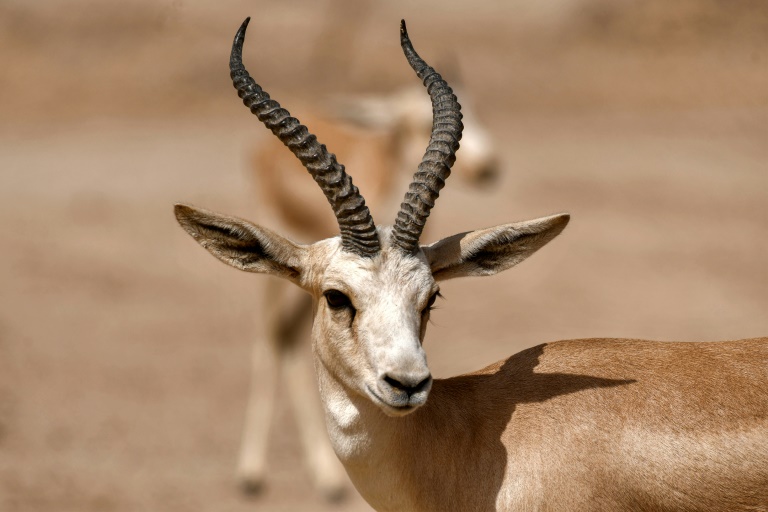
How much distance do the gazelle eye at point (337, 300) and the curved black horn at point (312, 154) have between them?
0.23m

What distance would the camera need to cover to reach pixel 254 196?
13.7 m

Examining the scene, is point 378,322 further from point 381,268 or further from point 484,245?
point 484,245

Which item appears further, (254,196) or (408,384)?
(254,196)

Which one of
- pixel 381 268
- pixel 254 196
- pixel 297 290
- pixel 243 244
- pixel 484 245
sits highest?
pixel 254 196

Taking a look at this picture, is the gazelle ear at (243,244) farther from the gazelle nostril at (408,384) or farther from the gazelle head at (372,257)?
the gazelle nostril at (408,384)

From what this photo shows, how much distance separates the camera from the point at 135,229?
62.4 ft

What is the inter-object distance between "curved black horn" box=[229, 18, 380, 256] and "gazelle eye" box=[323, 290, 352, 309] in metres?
0.23

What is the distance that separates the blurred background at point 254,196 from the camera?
12703 millimetres

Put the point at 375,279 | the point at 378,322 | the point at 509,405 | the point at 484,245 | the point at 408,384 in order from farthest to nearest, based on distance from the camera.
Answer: the point at 484,245
the point at 509,405
the point at 375,279
the point at 378,322
the point at 408,384

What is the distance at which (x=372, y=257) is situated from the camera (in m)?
Answer: 5.25

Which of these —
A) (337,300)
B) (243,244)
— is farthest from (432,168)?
(243,244)

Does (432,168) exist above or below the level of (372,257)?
above

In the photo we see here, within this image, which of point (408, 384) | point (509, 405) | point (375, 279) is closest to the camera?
Result: point (408, 384)

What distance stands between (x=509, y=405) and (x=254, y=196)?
8704mm
